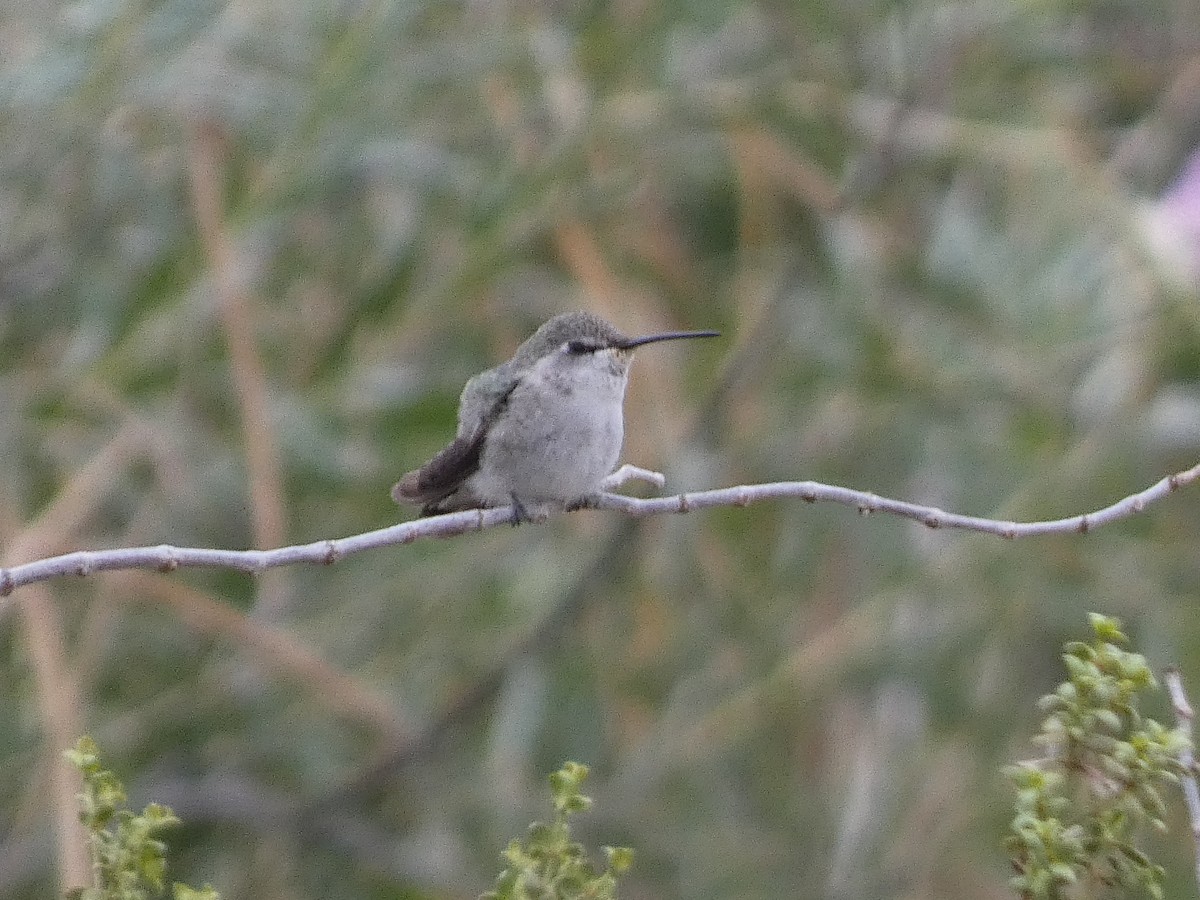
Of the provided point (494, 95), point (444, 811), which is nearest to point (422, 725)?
point (444, 811)

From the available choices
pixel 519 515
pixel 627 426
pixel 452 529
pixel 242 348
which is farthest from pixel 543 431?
pixel 627 426

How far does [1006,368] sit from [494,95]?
1.12 metres

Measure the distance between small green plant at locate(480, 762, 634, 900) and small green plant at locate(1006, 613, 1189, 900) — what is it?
0.95 feet

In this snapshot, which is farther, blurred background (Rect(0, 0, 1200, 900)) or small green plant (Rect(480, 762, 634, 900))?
blurred background (Rect(0, 0, 1200, 900))

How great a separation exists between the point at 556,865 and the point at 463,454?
1021mm

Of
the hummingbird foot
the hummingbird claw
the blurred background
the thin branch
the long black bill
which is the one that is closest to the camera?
the thin branch

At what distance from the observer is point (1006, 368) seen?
331 centimetres

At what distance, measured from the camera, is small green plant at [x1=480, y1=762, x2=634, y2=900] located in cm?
131

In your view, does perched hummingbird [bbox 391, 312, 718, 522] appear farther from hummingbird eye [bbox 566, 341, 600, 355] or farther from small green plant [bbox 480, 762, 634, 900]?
small green plant [bbox 480, 762, 634, 900]

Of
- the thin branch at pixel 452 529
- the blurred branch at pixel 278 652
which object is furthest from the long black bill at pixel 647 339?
the blurred branch at pixel 278 652

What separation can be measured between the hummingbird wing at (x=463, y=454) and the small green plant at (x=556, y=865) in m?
0.90

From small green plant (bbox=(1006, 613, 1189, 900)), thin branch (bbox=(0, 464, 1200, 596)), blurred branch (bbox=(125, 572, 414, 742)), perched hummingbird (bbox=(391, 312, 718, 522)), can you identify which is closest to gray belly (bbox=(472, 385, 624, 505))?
perched hummingbird (bbox=(391, 312, 718, 522))

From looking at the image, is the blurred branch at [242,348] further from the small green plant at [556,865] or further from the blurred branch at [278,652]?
the small green plant at [556,865]

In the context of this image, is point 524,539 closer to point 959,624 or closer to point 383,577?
point 383,577
